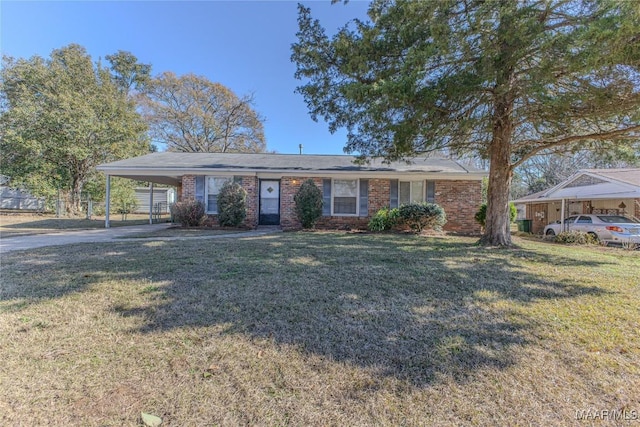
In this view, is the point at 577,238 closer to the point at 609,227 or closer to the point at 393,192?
the point at 609,227

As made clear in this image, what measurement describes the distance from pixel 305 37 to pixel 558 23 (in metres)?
5.65

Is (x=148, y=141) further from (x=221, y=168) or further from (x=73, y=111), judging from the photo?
(x=221, y=168)

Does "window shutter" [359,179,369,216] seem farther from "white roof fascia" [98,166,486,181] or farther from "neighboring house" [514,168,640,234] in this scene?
"neighboring house" [514,168,640,234]

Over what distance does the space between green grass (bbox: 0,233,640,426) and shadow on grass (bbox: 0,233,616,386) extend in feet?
0.07

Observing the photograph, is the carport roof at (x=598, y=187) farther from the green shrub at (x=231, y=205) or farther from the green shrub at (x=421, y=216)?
the green shrub at (x=231, y=205)

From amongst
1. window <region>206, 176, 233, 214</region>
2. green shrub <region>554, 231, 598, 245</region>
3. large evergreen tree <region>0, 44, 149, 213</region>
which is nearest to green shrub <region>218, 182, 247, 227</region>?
window <region>206, 176, 233, 214</region>

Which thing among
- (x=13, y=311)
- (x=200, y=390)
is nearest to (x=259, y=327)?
(x=200, y=390)

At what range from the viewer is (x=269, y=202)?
13766 mm

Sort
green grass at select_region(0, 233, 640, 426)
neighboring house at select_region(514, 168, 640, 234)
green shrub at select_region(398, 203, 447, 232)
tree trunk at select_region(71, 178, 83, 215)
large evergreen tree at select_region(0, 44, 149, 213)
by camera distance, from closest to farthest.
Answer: green grass at select_region(0, 233, 640, 426) < green shrub at select_region(398, 203, 447, 232) < neighboring house at select_region(514, 168, 640, 234) < large evergreen tree at select_region(0, 44, 149, 213) < tree trunk at select_region(71, 178, 83, 215)

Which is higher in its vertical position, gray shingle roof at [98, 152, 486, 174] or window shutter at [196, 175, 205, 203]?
gray shingle roof at [98, 152, 486, 174]

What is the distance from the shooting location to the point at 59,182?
61.2 feet

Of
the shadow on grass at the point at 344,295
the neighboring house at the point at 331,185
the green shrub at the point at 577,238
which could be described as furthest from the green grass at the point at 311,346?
the neighboring house at the point at 331,185

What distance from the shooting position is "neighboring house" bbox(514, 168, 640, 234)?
13.8m

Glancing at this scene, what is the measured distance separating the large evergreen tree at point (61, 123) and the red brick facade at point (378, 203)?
10741mm
